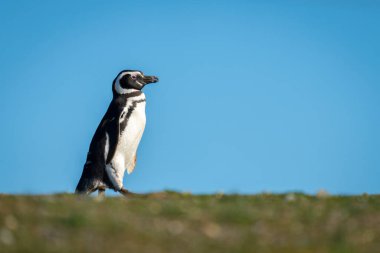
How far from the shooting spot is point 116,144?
20.3 metres

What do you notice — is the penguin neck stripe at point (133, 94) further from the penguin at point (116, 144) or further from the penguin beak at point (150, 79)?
the penguin beak at point (150, 79)

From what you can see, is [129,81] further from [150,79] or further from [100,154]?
[100,154]

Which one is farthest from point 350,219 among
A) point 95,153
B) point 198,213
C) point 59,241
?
point 95,153

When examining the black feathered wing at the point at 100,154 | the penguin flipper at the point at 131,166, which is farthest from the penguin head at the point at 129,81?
the penguin flipper at the point at 131,166

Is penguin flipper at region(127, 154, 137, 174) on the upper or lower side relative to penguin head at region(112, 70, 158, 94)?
lower

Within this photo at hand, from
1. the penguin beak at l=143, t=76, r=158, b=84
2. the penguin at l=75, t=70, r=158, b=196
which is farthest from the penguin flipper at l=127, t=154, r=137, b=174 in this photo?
the penguin beak at l=143, t=76, r=158, b=84

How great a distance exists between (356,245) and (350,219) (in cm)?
163

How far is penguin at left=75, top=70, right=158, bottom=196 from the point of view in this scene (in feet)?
Result: 65.8

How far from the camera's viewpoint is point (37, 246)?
9195mm

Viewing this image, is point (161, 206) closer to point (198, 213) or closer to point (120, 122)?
point (198, 213)

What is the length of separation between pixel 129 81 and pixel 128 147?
2295mm

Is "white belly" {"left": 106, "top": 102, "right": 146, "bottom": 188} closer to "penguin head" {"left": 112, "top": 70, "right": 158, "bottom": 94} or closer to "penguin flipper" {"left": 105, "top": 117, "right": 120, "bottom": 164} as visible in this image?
"penguin flipper" {"left": 105, "top": 117, "right": 120, "bottom": 164}

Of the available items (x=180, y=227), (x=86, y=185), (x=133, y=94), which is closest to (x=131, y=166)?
(x=86, y=185)

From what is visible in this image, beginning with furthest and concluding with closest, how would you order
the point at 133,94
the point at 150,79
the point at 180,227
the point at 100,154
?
the point at 150,79
the point at 133,94
the point at 100,154
the point at 180,227
